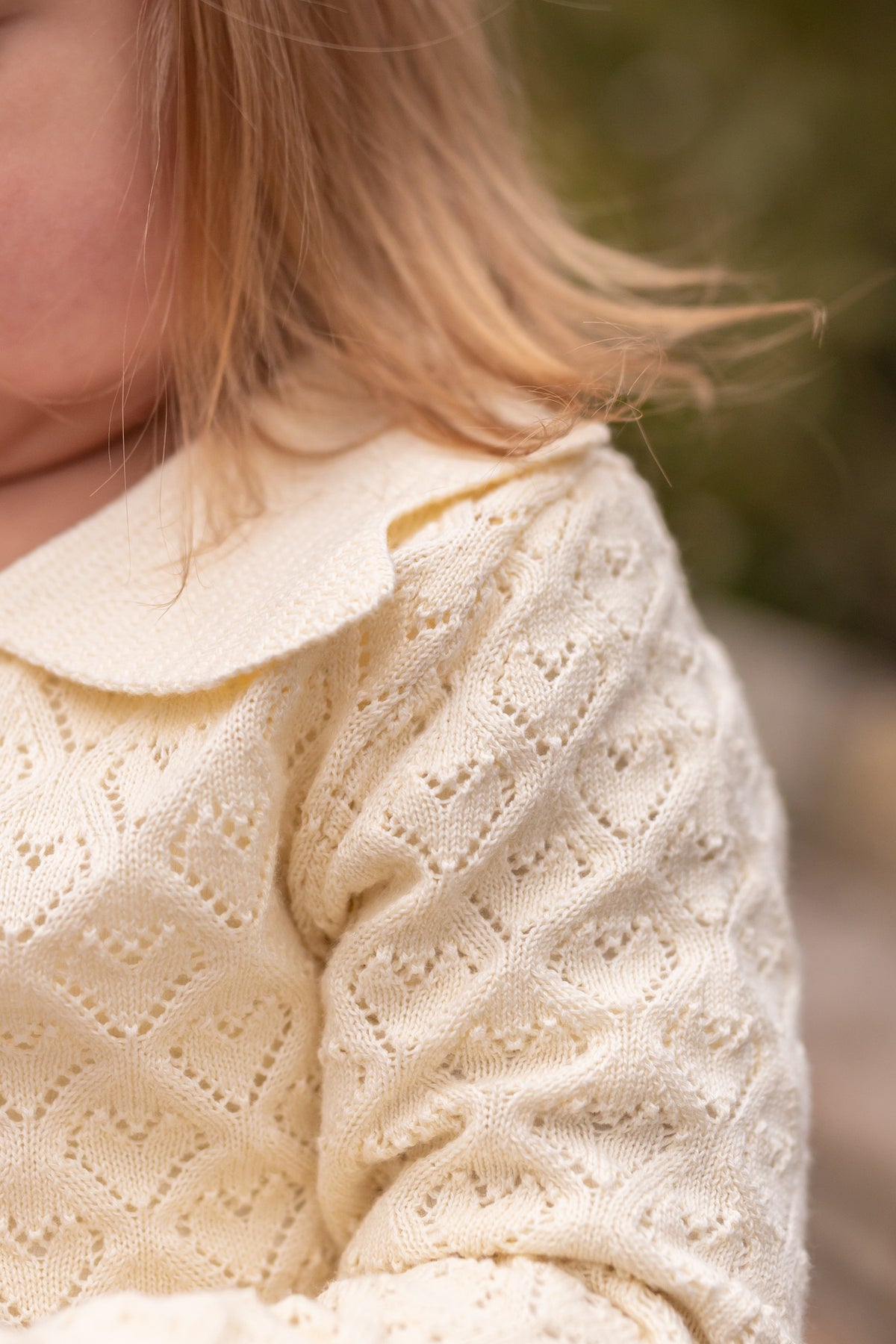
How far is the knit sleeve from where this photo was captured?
1.63 ft

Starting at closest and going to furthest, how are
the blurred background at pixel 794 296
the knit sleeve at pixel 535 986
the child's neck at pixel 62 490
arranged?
the knit sleeve at pixel 535 986
the child's neck at pixel 62 490
the blurred background at pixel 794 296

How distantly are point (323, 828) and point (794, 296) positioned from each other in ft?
5.18

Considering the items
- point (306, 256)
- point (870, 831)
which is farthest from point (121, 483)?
point (870, 831)

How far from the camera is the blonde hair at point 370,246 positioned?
57 cm

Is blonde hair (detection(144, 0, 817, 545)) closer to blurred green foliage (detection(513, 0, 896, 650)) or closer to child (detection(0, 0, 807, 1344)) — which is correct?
child (detection(0, 0, 807, 1344))

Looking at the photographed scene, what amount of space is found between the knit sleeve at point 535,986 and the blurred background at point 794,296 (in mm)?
1203

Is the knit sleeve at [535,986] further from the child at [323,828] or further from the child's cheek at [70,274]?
the child's cheek at [70,274]

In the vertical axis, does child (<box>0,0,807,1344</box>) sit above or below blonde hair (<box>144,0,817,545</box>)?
below

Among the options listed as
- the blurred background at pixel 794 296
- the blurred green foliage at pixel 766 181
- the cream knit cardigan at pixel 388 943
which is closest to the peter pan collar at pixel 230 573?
the cream knit cardigan at pixel 388 943

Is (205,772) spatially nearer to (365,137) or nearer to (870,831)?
(365,137)

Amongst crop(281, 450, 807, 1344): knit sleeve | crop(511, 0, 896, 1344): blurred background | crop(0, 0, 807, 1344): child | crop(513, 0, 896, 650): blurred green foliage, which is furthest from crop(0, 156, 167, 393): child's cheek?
crop(513, 0, 896, 650): blurred green foliage

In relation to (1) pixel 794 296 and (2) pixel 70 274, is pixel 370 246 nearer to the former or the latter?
(2) pixel 70 274

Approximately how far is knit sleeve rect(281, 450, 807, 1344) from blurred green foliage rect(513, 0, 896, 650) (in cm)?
135

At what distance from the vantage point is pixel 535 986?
52cm
